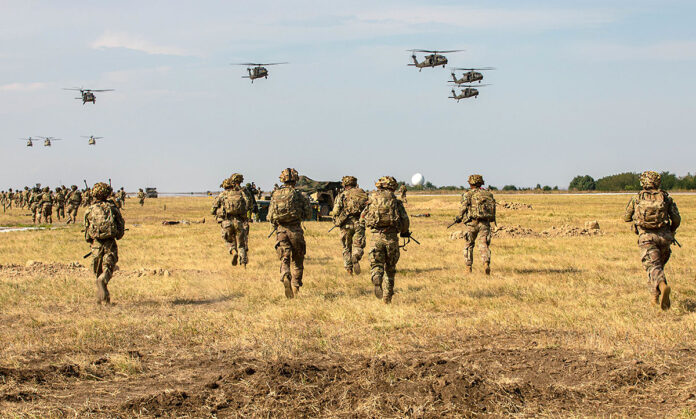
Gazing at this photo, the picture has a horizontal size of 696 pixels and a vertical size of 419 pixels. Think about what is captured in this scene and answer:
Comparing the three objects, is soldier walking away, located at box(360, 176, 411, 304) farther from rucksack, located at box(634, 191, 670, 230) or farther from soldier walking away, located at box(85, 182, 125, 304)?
soldier walking away, located at box(85, 182, 125, 304)

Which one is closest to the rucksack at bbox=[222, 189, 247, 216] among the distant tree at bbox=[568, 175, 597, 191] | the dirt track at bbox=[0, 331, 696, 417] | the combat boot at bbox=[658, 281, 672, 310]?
the dirt track at bbox=[0, 331, 696, 417]

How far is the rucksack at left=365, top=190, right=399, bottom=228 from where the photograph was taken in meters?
10.6

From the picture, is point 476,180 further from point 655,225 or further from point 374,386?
point 374,386

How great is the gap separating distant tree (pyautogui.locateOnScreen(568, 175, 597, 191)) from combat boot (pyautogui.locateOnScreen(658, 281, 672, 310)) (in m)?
114

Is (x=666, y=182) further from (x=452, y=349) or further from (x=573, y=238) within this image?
(x=452, y=349)

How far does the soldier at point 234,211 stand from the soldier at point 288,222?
400cm

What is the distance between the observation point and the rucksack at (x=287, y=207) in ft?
37.4

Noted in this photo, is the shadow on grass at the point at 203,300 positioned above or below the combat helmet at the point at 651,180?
below

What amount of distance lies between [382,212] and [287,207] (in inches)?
64.0

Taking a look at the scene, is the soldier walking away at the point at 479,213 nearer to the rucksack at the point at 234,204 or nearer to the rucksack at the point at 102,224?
the rucksack at the point at 234,204

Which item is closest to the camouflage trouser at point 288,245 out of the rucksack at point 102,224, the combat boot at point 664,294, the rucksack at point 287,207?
the rucksack at point 287,207

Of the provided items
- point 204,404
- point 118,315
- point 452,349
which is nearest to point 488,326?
point 452,349

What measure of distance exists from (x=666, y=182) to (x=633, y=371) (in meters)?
102

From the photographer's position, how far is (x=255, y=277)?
1458 centimetres
